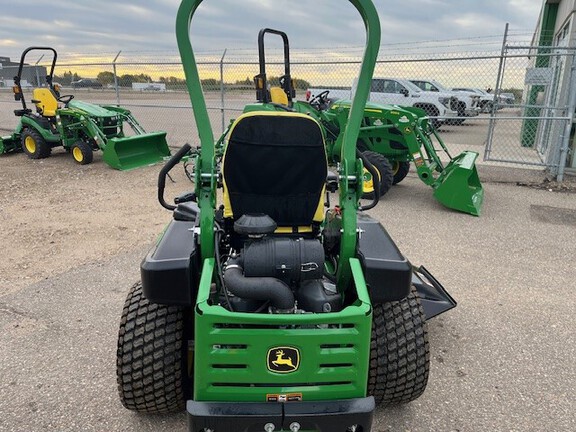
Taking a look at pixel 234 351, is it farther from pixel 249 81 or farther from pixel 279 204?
pixel 249 81

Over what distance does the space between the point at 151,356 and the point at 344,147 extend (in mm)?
1405

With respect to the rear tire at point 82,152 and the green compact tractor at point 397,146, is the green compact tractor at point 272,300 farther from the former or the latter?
the rear tire at point 82,152

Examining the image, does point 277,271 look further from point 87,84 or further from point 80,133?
point 87,84

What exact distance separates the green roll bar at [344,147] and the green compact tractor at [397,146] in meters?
3.39

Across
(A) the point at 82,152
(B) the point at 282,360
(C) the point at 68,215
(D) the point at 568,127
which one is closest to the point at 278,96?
(C) the point at 68,215

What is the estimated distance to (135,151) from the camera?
349 inches

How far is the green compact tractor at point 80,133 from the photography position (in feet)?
28.2

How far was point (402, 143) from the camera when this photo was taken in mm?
6969

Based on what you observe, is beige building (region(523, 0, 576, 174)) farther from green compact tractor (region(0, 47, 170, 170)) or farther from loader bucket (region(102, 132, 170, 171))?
green compact tractor (region(0, 47, 170, 170))

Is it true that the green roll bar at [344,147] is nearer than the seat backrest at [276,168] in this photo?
Yes

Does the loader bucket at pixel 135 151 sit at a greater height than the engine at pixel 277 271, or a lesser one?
lesser

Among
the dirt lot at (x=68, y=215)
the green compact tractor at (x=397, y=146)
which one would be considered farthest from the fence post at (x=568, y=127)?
the dirt lot at (x=68, y=215)

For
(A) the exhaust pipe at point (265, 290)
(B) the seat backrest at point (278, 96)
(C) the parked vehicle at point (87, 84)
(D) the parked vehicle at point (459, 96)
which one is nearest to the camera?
(A) the exhaust pipe at point (265, 290)

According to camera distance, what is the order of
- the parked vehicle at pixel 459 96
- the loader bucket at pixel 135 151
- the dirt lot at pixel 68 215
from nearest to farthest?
1. the dirt lot at pixel 68 215
2. the loader bucket at pixel 135 151
3. the parked vehicle at pixel 459 96
